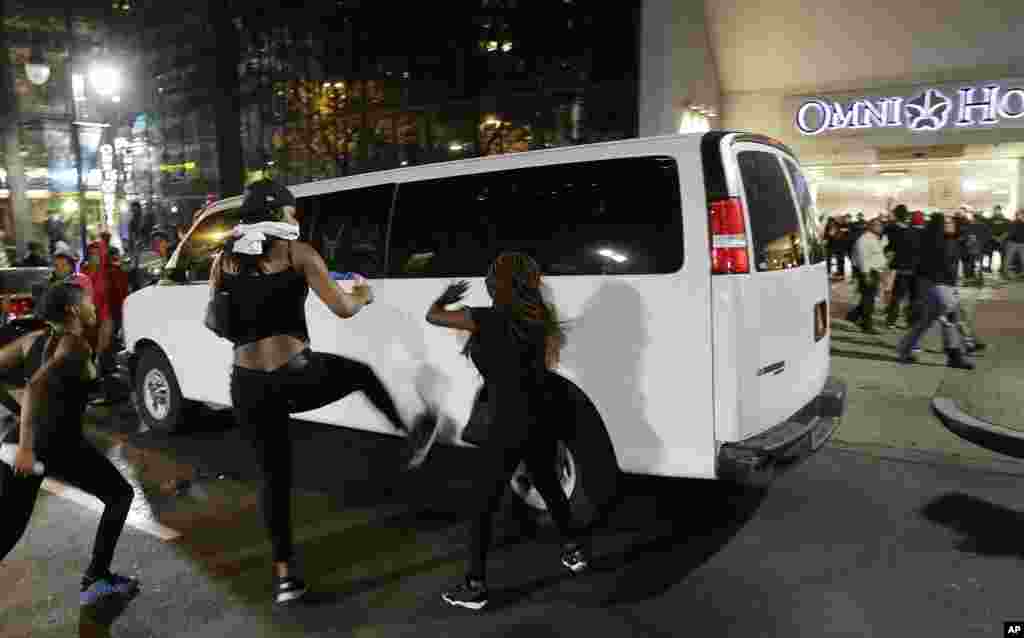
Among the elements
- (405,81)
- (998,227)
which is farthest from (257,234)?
(998,227)

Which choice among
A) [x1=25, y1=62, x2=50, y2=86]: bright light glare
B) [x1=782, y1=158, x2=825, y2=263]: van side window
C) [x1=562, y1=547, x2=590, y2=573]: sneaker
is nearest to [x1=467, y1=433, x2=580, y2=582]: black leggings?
[x1=562, y1=547, x2=590, y2=573]: sneaker

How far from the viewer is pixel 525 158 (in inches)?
177

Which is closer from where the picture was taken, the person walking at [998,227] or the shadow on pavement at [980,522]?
the shadow on pavement at [980,522]

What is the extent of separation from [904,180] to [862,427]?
14.7m

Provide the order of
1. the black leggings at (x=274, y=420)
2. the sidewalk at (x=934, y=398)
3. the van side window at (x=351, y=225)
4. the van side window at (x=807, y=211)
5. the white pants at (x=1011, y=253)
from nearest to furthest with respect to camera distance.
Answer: the black leggings at (x=274, y=420) → the van side window at (x=807, y=211) → the van side window at (x=351, y=225) → the sidewalk at (x=934, y=398) → the white pants at (x=1011, y=253)

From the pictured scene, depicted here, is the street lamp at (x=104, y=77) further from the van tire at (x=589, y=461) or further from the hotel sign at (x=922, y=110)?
the hotel sign at (x=922, y=110)

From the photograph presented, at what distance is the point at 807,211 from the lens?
472 cm

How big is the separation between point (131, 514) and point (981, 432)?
625 cm

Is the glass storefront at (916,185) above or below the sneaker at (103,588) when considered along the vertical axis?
above

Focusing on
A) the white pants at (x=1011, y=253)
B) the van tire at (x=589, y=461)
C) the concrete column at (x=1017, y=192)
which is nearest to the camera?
the van tire at (x=589, y=461)

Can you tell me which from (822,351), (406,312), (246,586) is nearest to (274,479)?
(246,586)

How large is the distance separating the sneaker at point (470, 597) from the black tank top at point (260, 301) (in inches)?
57.5

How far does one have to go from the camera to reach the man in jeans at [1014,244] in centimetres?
1702

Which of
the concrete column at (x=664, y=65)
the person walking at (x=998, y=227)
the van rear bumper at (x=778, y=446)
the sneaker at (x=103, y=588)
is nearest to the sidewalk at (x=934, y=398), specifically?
the van rear bumper at (x=778, y=446)
